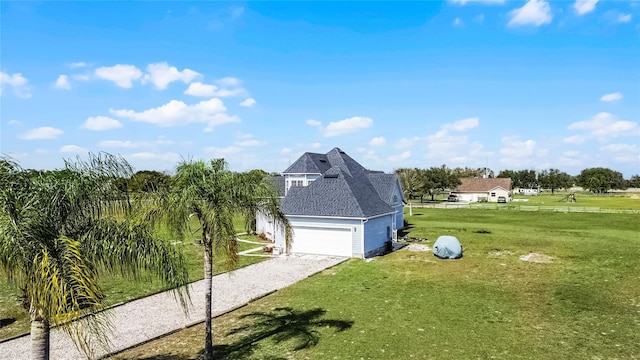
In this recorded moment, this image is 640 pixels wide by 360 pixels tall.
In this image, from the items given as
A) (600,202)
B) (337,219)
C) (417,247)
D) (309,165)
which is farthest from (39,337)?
(600,202)

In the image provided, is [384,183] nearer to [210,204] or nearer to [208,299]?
[208,299]

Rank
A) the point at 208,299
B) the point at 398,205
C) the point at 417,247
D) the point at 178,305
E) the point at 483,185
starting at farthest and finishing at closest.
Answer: the point at 483,185 < the point at 398,205 < the point at 417,247 < the point at 178,305 < the point at 208,299

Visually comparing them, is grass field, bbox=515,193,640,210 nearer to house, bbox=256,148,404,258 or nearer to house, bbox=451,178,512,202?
house, bbox=451,178,512,202

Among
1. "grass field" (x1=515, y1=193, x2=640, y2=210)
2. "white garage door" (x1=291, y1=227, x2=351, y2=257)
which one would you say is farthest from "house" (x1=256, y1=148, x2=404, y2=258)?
"grass field" (x1=515, y1=193, x2=640, y2=210)

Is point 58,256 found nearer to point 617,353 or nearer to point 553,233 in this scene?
point 617,353

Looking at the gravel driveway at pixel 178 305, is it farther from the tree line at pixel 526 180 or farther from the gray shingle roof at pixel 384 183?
the tree line at pixel 526 180

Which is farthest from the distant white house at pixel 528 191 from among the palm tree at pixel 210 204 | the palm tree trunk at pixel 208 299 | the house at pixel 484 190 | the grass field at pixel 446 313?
the palm tree trunk at pixel 208 299
